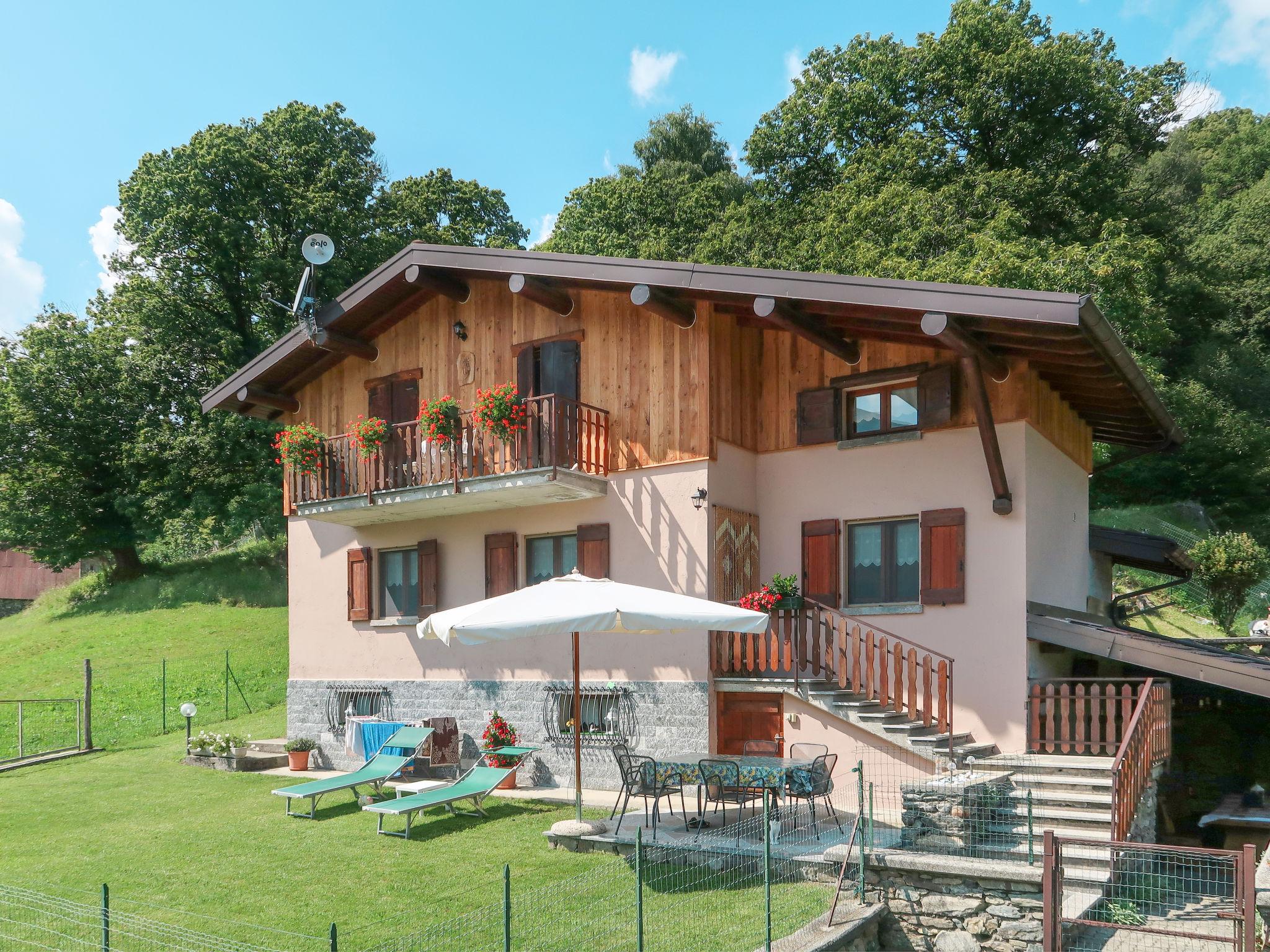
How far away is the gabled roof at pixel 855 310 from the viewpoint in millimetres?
10617

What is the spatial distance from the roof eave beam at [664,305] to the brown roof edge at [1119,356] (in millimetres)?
4588

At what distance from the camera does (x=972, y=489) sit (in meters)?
12.3

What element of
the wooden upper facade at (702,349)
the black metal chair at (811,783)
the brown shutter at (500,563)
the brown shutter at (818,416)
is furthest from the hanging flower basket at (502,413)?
the black metal chair at (811,783)

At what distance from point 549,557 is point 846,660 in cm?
447

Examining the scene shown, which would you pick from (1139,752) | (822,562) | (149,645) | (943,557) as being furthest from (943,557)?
(149,645)

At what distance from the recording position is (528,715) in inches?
561

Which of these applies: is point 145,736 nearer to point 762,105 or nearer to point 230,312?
point 230,312

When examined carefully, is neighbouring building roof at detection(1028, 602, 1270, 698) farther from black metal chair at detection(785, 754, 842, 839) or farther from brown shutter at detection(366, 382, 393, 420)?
brown shutter at detection(366, 382, 393, 420)

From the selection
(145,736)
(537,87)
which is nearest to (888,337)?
(537,87)

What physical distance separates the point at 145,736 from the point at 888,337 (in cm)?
1433

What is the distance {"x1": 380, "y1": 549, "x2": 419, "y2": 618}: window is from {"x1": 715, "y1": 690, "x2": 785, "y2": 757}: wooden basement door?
18.1 ft

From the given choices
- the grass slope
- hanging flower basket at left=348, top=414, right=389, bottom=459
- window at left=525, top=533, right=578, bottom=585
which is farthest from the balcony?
the grass slope

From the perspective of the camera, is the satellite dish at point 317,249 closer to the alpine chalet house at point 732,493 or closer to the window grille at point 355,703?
the alpine chalet house at point 732,493

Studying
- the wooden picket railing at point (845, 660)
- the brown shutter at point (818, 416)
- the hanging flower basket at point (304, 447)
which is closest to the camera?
the wooden picket railing at point (845, 660)
